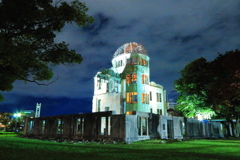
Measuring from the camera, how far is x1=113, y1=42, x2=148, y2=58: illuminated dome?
35.8 metres

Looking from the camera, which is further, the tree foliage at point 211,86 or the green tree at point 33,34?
the tree foliage at point 211,86

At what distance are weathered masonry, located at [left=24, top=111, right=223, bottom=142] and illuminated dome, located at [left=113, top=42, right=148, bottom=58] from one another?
16554mm

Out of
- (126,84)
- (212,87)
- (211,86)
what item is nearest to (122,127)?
(212,87)

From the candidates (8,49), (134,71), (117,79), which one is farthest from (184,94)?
(8,49)

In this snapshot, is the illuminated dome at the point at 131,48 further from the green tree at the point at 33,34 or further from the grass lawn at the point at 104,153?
the grass lawn at the point at 104,153

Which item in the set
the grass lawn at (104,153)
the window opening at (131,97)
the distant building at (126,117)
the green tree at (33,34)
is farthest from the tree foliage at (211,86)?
the green tree at (33,34)

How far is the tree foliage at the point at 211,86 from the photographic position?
939 inches

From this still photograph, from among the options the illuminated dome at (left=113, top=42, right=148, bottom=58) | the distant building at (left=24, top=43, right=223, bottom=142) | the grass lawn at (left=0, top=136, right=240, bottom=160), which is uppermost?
the illuminated dome at (left=113, top=42, right=148, bottom=58)

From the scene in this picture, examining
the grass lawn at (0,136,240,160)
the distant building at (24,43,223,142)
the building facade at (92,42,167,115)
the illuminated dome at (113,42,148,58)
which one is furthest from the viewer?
the illuminated dome at (113,42,148,58)

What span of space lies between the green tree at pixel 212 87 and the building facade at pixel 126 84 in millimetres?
6226

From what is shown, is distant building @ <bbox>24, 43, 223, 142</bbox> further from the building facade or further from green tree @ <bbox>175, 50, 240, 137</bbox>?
green tree @ <bbox>175, 50, 240, 137</bbox>

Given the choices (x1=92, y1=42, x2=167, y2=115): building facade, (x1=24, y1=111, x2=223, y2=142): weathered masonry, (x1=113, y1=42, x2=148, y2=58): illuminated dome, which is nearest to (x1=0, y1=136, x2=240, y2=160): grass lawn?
(x1=24, y1=111, x2=223, y2=142): weathered masonry

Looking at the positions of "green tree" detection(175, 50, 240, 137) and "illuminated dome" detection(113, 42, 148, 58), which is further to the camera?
"illuminated dome" detection(113, 42, 148, 58)

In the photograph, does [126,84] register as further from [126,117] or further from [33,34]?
[33,34]
